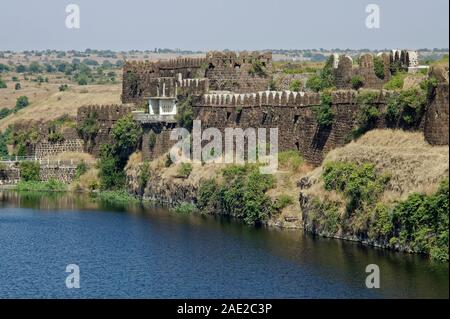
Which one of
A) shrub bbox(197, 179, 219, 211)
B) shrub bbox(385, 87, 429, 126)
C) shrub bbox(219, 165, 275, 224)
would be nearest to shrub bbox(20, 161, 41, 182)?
shrub bbox(197, 179, 219, 211)

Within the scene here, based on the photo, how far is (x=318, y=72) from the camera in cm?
9069

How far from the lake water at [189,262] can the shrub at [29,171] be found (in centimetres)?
1816

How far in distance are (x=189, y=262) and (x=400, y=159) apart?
10380 millimetres

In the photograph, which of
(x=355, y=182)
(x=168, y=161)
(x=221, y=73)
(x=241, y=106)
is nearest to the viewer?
(x=355, y=182)

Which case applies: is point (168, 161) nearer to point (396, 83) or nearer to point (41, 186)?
point (41, 186)

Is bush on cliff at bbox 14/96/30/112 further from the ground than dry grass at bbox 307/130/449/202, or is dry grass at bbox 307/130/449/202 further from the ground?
dry grass at bbox 307/130/449/202

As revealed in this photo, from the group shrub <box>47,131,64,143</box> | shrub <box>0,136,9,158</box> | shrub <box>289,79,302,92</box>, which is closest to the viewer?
shrub <box>289,79,302,92</box>

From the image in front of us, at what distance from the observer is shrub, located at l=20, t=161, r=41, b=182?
9662 centimetres

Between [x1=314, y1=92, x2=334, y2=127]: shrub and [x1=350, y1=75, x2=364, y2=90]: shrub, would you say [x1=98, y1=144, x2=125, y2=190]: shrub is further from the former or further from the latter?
[x1=314, y1=92, x2=334, y2=127]: shrub

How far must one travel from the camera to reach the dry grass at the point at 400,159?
6166 cm

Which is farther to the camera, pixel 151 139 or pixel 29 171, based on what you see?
pixel 29 171

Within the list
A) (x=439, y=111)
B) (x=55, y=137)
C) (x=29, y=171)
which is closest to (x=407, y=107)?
(x=439, y=111)

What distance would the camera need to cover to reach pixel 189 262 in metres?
62.2

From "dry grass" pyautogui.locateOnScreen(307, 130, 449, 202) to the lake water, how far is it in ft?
9.72
